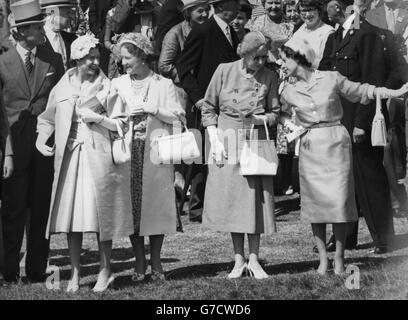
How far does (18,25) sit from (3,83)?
1.77 ft

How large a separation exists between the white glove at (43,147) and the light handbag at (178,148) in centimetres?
92

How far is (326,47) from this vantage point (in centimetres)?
1166

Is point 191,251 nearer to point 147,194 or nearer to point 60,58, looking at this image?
point 147,194

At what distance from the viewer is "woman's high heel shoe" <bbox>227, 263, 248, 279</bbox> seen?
10273mm

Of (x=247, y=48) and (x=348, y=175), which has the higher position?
(x=247, y=48)

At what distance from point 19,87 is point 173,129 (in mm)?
1384

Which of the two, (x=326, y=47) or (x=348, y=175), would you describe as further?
(x=326, y=47)

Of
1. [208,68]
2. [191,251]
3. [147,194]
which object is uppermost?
[208,68]

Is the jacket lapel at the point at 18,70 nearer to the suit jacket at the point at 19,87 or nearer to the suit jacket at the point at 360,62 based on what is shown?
the suit jacket at the point at 19,87

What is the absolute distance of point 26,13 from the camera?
10445 mm

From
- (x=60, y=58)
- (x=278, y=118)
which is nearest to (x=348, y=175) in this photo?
(x=278, y=118)

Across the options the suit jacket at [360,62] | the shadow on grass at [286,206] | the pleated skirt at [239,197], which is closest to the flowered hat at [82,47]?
the pleated skirt at [239,197]
